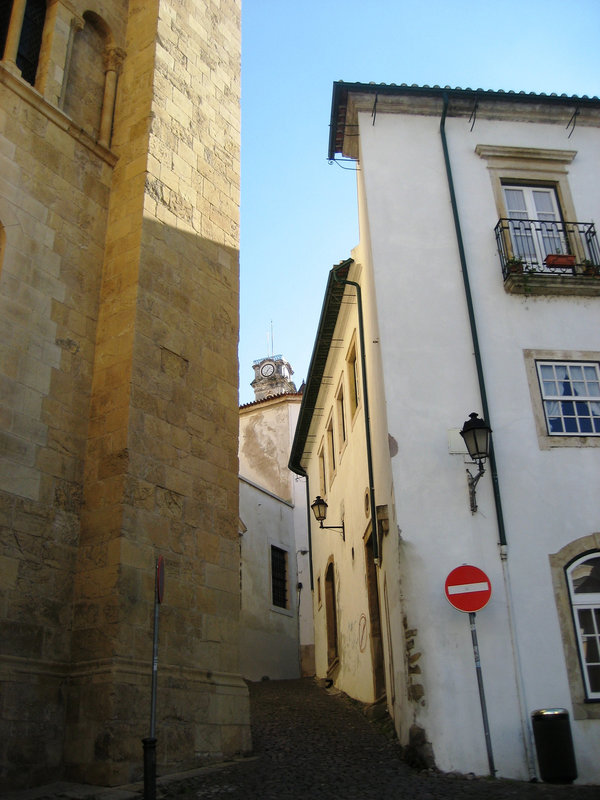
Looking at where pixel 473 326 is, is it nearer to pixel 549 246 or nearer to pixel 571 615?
pixel 549 246

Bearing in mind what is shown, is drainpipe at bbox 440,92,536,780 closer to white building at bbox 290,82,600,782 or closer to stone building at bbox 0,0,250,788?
white building at bbox 290,82,600,782

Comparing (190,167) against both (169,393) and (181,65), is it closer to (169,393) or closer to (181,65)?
(181,65)

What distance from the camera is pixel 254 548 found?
2052 centimetres

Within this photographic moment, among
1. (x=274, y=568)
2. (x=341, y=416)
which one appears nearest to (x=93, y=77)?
(x=341, y=416)

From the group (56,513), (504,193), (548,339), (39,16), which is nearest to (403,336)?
(548,339)

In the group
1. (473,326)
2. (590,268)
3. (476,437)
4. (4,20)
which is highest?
(4,20)

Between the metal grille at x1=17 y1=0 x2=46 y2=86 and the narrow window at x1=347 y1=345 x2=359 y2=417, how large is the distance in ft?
21.6

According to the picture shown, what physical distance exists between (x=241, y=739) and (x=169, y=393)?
3845 millimetres

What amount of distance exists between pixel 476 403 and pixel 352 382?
4.67 metres

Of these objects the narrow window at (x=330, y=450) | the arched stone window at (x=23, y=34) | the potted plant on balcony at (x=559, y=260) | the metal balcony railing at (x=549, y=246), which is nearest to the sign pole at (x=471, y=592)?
the metal balcony railing at (x=549, y=246)

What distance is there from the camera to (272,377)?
171ft

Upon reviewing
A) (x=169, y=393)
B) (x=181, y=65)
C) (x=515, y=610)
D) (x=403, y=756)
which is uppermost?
(x=181, y=65)

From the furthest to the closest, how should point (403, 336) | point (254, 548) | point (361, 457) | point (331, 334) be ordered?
1. point (254, 548)
2. point (331, 334)
3. point (361, 457)
4. point (403, 336)

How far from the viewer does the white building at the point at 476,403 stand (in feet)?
27.8
